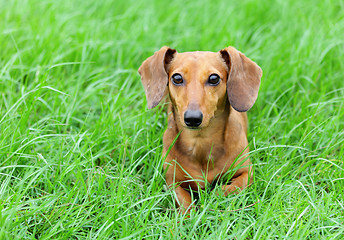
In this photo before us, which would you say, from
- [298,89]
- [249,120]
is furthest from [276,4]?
[249,120]

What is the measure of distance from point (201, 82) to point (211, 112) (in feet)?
0.62

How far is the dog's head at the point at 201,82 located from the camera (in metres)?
2.88

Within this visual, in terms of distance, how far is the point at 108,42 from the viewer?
465 centimetres

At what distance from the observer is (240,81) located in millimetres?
3092

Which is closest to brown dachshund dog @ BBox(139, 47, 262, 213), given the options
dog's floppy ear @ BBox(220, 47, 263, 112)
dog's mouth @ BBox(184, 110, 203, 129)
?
dog's floppy ear @ BBox(220, 47, 263, 112)

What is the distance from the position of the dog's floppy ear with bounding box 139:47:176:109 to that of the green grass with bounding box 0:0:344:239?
1.41ft

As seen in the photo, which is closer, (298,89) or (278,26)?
(298,89)

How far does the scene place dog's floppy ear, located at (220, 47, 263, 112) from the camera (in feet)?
10.1

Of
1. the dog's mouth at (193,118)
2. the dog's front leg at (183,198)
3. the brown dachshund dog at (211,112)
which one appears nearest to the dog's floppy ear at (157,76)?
the brown dachshund dog at (211,112)

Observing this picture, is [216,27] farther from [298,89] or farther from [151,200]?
[151,200]

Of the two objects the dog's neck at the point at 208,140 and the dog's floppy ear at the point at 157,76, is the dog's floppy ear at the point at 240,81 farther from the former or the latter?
the dog's floppy ear at the point at 157,76

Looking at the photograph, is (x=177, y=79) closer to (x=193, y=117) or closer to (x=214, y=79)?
(x=214, y=79)

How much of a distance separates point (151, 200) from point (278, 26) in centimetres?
292

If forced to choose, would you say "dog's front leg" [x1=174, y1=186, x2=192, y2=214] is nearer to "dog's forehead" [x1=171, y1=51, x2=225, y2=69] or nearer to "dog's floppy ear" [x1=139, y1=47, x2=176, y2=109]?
"dog's floppy ear" [x1=139, y1=47, x2=176, y2=109]
